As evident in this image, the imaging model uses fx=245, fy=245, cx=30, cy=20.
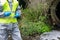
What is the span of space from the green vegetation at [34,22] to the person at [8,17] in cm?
117

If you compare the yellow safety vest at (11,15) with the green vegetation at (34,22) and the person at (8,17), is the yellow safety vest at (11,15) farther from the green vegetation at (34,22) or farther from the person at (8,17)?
the green vegetation at (34,22)

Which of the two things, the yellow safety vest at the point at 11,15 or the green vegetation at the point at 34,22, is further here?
the green vegetation at the point at 34,22

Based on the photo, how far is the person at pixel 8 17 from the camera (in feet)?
15.5

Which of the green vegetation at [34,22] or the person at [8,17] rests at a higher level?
the person at [8,17]

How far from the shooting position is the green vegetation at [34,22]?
613 cm

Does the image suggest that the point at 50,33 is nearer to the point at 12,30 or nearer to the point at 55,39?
the point at 55,39

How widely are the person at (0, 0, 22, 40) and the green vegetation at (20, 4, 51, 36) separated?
46.0 inches

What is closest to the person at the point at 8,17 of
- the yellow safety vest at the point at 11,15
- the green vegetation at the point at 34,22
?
the yellow safety vest at the point at 11,15

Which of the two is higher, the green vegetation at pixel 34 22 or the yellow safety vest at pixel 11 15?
the yellow safety vest at pixel 11 15

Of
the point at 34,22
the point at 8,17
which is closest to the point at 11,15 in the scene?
the point at 8,17

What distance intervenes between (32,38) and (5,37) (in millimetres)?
1184

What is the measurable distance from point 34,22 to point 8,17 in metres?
1.85

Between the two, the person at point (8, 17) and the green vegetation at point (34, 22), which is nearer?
the person at point (8, 17)

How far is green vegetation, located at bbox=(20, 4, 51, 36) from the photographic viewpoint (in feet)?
20.1
